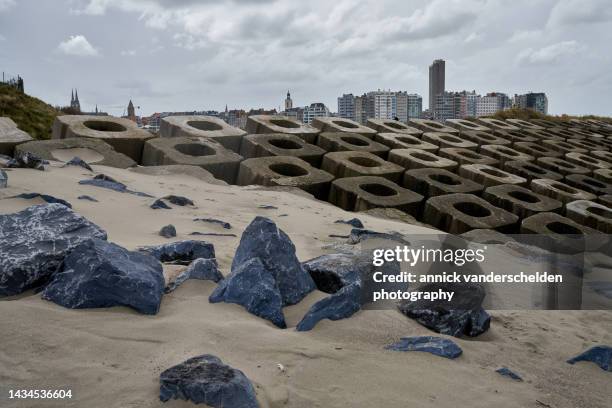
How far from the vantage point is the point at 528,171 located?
41.9 ft

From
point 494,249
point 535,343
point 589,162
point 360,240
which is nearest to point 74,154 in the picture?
point 360,240

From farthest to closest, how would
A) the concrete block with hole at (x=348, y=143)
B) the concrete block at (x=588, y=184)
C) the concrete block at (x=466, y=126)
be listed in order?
the concrete block at (x=466, y=126) → the concrete block at (x=588, y=184) → the concrete block with hole at (x=348, y=143)

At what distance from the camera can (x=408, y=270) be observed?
3633 mm

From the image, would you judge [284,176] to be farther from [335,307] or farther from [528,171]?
[528,171]

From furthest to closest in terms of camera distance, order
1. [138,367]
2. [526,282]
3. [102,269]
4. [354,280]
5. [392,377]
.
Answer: [526,282], [354,280], [102,269], [392,377], [138,367]

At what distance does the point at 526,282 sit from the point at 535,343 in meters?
1.58

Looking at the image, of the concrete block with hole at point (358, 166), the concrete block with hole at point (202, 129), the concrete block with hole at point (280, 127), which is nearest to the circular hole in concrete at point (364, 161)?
the concrete block with hole at point (358, 166)

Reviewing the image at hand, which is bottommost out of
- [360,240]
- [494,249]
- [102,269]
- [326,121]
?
[494,249]

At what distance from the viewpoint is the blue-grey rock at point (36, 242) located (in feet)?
7.84

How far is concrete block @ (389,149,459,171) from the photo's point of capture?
36.5ft

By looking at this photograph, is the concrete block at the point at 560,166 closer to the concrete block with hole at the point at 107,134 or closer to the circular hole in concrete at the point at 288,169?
the circular hole in concrete at the point at 288,169

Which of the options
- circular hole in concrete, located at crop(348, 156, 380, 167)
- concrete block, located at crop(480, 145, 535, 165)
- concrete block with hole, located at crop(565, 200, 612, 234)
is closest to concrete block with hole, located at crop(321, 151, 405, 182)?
circular hole in concrete, located at crop(348, 156, 380, 167)

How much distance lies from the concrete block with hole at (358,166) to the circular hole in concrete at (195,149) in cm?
228

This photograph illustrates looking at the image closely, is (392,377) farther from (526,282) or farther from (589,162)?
(589,162)
